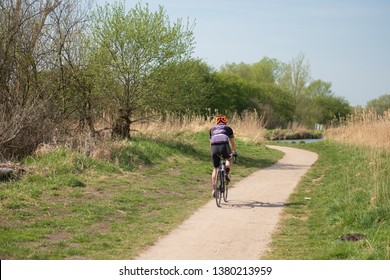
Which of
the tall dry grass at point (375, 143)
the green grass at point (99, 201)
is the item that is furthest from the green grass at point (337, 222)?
the green grass at point (99, 201)

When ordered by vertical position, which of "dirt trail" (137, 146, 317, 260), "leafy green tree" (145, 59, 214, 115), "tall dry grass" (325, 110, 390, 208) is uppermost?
"leafy green tree" (145, 59, 214, 115)

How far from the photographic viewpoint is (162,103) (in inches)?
943

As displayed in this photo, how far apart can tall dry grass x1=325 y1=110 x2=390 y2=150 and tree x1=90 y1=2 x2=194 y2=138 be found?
8.11 meters

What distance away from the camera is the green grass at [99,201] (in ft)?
29.5

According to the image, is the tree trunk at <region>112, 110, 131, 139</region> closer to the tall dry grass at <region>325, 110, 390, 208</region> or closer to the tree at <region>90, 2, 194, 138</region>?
the tree at <region>90, 2, 194, 138</region>

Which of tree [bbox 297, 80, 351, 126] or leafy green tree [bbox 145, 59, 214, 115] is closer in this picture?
leafy green tree [bbox 145, 59, 214, 115]

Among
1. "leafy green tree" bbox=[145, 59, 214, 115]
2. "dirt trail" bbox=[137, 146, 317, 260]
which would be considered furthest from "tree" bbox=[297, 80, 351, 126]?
"dirt trail" bbox=[137, 146, 317, 260]

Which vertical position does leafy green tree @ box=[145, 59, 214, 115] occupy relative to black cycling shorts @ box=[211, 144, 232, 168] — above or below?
above

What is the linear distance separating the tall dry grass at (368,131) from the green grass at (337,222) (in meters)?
2.44

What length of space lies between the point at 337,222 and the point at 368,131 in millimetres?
11048

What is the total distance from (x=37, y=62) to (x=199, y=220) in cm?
1090

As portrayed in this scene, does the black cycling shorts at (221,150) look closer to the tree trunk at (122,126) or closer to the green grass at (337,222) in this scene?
the green grass at (337,222)

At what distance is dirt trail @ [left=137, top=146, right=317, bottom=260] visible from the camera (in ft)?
28.1
